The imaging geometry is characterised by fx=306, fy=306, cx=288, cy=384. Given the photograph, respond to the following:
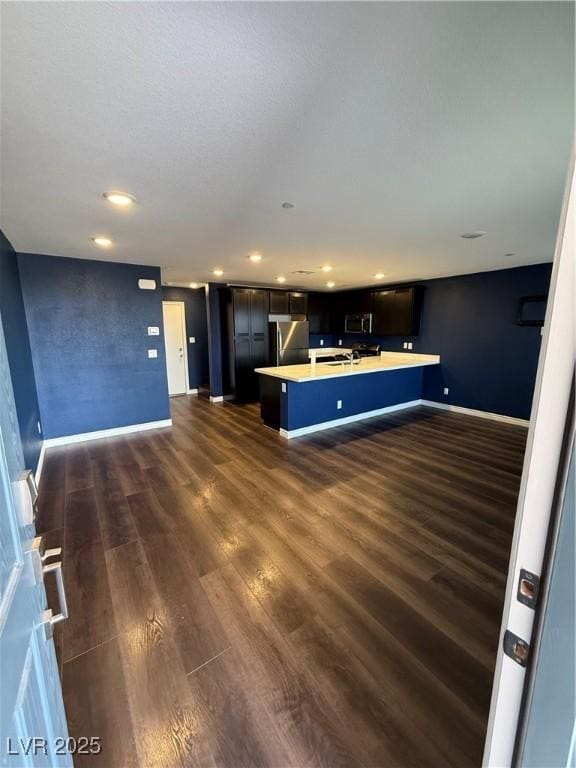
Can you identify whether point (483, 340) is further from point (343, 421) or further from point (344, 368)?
point (343, 421)

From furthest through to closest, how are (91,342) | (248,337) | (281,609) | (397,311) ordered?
(248,337) < (397,311) < (91,342) < (281,609)

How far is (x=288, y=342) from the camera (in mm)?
6258

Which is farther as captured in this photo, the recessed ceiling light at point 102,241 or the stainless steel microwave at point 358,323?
the stainless steel microwave at point 358,323

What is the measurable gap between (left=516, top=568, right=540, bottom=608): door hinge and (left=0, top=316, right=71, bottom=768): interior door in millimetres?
886

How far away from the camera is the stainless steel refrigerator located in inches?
242

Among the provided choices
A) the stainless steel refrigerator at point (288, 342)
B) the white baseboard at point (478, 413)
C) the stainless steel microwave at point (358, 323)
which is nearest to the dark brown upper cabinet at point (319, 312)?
the stainless steel microwave at point (358, 323)

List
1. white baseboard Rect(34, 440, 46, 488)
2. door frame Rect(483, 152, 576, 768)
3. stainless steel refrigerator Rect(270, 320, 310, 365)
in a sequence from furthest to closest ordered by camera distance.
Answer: stainless steel refrigerator Rect(270, 320, 310, 365) → white baseboard Rect(34, 440, 46, 488) → door frame Rect(483, 152, 576, 768)

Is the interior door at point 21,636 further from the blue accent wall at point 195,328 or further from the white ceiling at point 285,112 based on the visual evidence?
the blue accent wall at point 195,328

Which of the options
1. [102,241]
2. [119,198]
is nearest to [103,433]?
[102,241]

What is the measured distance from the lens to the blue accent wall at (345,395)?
4.29m

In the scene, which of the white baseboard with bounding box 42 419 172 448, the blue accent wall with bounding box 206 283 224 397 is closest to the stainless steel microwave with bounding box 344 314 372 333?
the blue accent wall with bounding box 206 283 224 397

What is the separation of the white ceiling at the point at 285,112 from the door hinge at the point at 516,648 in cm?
157

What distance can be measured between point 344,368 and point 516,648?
443 cm

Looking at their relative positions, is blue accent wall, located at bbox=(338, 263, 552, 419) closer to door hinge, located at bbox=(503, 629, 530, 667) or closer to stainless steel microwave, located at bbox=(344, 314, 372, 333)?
stainless steel microwave, located at bbox=(344, 314, 372, 333)
